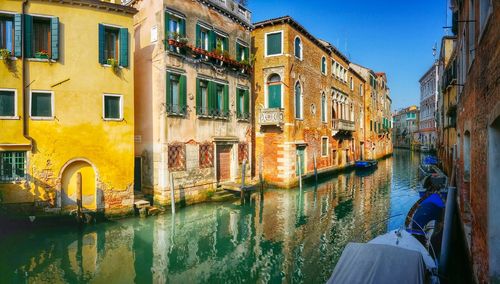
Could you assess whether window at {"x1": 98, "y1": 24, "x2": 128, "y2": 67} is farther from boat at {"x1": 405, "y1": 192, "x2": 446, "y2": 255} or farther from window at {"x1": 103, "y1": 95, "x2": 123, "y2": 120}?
boat at {"x1": 405, "y1": 192, "x2": 446, "y2": 255}

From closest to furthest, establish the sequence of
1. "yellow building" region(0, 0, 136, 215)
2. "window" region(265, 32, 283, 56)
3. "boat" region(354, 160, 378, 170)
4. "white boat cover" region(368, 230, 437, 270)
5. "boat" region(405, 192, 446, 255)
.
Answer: "white boat cover" region(368, 230, 437, 270) < "boat" region(405, 192, 446, 255) < "yellow building" region(0, 0, 136, 215) < "window" region(265, 32, 283, 56) < "boat" region(354, 160, 378, 170)

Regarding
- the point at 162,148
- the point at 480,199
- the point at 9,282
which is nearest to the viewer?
the point at 480,199

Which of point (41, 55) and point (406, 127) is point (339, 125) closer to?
point (41, 55)

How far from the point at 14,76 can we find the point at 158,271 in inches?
286

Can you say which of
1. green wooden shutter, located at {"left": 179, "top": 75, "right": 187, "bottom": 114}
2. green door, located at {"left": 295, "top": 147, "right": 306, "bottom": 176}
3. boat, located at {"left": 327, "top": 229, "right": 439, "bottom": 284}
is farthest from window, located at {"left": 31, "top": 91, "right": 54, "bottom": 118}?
green door, located at {"left": 295, "top": 147, "right": 306, "bottom": 176}

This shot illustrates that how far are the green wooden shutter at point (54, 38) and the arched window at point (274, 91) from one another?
10.7 meters

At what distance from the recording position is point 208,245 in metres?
8.96

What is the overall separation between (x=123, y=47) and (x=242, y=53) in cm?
686

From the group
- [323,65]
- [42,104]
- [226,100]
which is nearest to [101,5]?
[42,104]

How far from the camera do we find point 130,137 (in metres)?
11.3

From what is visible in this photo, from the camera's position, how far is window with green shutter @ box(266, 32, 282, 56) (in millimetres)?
17578

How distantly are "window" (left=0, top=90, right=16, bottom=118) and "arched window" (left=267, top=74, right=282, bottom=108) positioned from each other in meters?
11.8

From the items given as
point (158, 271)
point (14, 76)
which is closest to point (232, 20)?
point (14, 76)

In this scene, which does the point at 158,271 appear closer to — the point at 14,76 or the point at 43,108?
the point at 43,108
